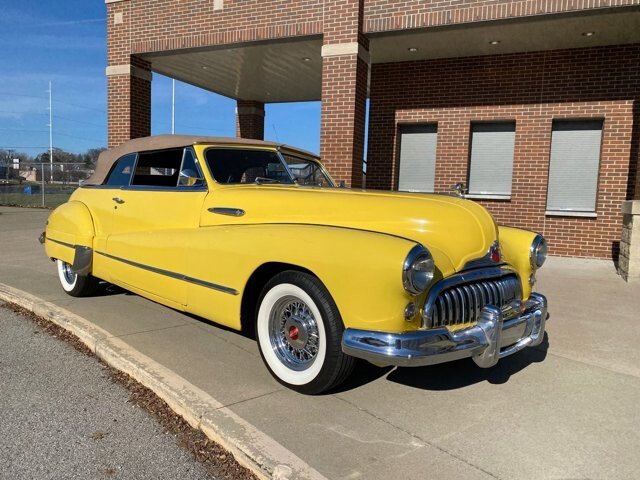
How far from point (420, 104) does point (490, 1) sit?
2.97 m

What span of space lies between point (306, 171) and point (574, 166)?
6724 millimetres

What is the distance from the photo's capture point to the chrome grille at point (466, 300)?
9.67 ft

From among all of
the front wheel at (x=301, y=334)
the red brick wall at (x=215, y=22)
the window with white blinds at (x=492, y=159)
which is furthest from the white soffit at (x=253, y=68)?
the front wheel at (x=301, y=334)

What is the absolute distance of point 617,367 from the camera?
399 cm

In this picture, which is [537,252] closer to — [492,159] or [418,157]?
[492,159]

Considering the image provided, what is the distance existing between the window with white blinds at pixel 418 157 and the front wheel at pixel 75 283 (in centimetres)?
678

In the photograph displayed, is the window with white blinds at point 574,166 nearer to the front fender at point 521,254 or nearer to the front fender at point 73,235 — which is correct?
the front fender at point 521,254

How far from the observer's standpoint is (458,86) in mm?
10148

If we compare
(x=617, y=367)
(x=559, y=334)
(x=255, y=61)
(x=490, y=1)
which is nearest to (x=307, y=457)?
(x=617, y=367)

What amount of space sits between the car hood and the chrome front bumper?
15.2 inches

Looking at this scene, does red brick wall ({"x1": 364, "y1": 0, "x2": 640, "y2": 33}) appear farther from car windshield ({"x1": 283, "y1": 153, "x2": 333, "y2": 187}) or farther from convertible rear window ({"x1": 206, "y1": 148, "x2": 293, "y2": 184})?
convertible rear window ({"x1": 206, "y1": 148, "x2": 293, "y2": 184})

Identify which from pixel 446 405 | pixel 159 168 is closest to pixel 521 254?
pixel 446 405

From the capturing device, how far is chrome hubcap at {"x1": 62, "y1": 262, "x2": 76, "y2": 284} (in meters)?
5.80

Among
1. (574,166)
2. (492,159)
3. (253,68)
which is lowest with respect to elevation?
(574,166)
